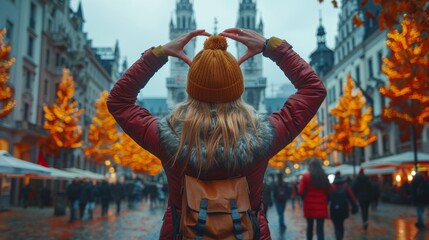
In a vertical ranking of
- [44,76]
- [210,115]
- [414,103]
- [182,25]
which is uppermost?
[182,25]

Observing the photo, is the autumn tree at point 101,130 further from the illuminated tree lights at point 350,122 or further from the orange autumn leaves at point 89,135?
the illuminated tree lights at point 350,122

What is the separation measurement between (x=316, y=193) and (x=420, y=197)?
6.92m

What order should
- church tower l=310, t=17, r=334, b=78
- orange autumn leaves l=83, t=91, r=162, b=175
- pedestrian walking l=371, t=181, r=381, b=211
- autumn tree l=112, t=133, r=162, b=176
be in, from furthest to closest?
church tower l=310, t=17, r=334, b=78 < orange autumn leaves l=83, t=91, r=162, b=175 < autumn tree l=112, t=133, r=162, b=176 < pedestrian walking l=371, t=181, r=381, b=211

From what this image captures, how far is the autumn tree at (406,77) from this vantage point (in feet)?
48.4

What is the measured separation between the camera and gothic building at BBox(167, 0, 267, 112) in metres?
108

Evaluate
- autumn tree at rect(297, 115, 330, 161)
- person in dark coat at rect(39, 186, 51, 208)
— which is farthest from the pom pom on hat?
autumn tree at rect(297, 115, 330, 161)

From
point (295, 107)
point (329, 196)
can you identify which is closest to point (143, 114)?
point (295, 107)

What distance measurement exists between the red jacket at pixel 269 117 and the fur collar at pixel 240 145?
32 mm

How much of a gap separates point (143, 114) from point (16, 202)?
106ft

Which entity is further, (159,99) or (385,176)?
(159,99)

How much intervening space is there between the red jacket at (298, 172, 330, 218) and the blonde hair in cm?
646

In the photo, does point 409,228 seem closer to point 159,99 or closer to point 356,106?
point 356,106

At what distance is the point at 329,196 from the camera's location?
29.5 ft

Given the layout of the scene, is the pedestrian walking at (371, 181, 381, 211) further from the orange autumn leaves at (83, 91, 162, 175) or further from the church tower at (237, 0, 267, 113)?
the church tower at (237, 0, 267, 113)
